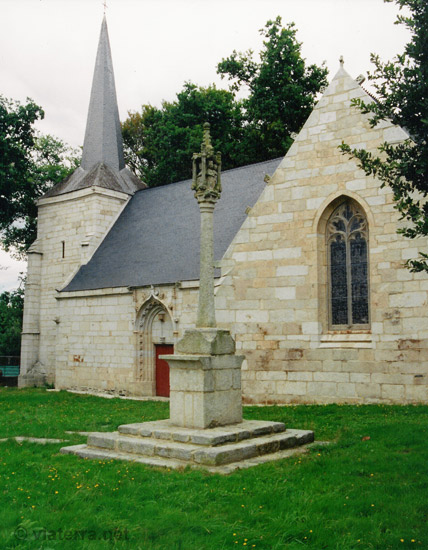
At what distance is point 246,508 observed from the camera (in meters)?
5.50

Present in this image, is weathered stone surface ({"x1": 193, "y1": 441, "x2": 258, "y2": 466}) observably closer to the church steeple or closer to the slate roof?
the slate roof

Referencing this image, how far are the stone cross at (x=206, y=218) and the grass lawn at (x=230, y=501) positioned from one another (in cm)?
249

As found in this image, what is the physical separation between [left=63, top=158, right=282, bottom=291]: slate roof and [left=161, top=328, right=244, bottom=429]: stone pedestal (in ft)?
31.5

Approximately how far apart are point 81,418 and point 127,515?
766cm

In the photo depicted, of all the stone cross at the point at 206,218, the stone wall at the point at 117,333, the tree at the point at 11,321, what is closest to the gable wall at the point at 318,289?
the stone wall at the point at 117,333

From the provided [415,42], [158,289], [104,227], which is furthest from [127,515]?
[104,227]

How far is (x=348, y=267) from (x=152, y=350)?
866 centimetres

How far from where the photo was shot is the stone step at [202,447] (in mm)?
7352

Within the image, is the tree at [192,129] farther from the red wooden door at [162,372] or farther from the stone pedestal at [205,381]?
the stone pedestal at [205,381]

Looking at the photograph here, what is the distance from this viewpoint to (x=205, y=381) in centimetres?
834

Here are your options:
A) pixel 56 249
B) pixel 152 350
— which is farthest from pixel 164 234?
pixel 56 249

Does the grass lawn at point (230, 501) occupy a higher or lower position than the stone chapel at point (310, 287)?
lower

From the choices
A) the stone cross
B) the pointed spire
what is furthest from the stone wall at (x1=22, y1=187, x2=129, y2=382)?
the stone cross

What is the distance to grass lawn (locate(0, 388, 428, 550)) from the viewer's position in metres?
4.76
